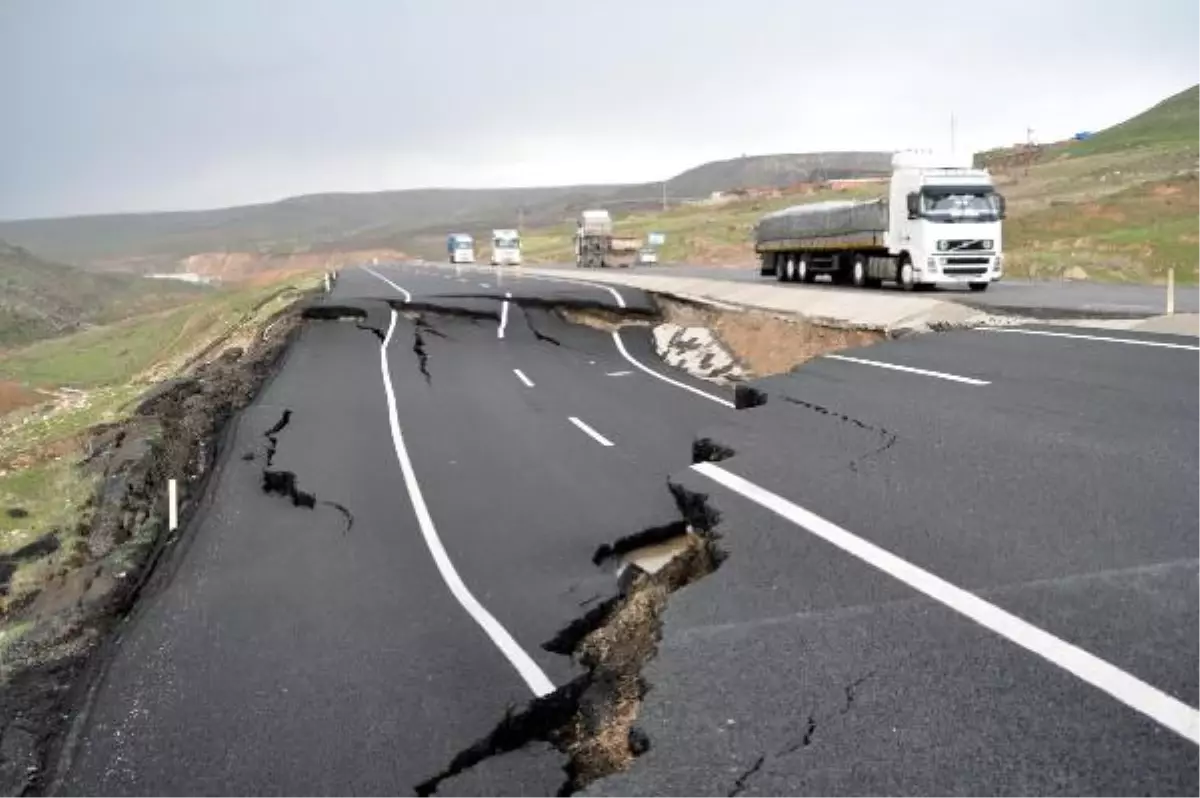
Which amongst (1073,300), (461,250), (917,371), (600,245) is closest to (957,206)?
(1073,300)

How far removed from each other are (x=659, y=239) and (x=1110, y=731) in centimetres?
7066

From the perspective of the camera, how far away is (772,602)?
225 inches

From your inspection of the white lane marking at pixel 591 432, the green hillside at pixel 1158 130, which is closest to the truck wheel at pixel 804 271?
the white lane marking at pixel 591 432

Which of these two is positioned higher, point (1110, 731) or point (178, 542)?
point (1110, 731)

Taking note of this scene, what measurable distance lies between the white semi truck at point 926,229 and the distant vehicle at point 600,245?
2967cm

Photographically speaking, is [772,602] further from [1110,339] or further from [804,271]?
[804,271]

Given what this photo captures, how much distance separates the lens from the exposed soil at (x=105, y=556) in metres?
7.74

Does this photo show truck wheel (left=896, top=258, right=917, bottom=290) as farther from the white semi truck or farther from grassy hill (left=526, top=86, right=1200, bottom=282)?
grassy hill (left=526, top=86, right=1200, bottom=282)

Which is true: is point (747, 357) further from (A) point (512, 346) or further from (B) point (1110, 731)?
(B) point (1110, 731)

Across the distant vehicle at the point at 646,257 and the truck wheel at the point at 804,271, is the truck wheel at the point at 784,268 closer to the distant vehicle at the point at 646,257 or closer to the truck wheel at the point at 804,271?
the truck wheel at the point at 804,271

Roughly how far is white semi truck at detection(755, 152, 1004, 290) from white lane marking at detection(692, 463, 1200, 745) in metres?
Answer: 21.3

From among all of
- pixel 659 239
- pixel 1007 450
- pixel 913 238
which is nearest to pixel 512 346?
pixel 913 238

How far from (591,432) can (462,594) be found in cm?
757

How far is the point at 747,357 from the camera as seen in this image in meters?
24.4
